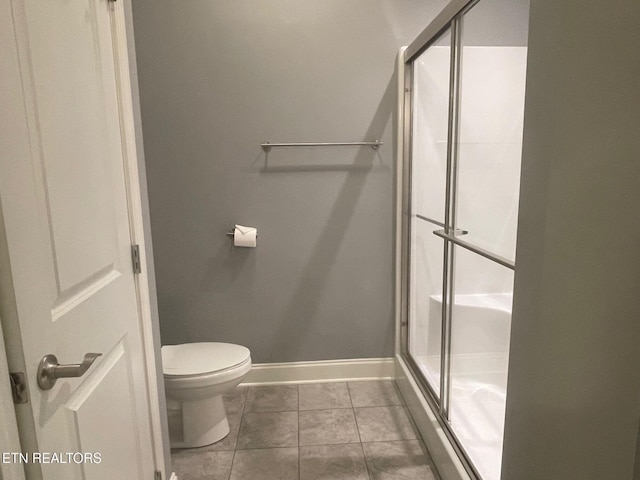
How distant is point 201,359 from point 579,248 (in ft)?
5.68

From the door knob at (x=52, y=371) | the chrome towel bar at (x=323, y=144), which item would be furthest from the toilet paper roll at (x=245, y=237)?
the door knob at (x=52, y=371)

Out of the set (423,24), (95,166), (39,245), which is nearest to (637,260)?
(39,245)

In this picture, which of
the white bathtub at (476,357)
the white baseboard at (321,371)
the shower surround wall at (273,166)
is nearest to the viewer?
the white bathtub at (476,357)

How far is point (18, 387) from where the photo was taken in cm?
72

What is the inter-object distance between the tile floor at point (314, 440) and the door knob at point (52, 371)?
128cm

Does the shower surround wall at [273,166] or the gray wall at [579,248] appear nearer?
the gray wall at [579,248]

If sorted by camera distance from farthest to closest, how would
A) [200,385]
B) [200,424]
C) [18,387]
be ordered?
[200,424], [200,385], [18,387]

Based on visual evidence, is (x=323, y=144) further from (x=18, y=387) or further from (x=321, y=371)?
(x=18, y=387)

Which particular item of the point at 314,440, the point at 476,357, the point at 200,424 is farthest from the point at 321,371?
the point at 476,357

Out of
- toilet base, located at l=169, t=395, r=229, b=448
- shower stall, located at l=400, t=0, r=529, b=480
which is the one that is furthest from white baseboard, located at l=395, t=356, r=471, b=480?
toilet base, located at l=169, t=395, r=229, b=448

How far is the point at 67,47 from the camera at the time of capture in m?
0.93

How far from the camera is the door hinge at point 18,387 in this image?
0.71m

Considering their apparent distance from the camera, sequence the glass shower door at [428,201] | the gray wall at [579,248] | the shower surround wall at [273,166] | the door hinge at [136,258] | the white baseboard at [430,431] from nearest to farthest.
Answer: the gray wall at [579,248]
the door hinge at [136,258]
the white baseboard at [430,431]
the glass shower door at [428,201]
the shower surround wall at [273,166]

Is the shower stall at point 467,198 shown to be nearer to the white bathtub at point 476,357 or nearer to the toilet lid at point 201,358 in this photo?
the white bathtub at point 476,357
